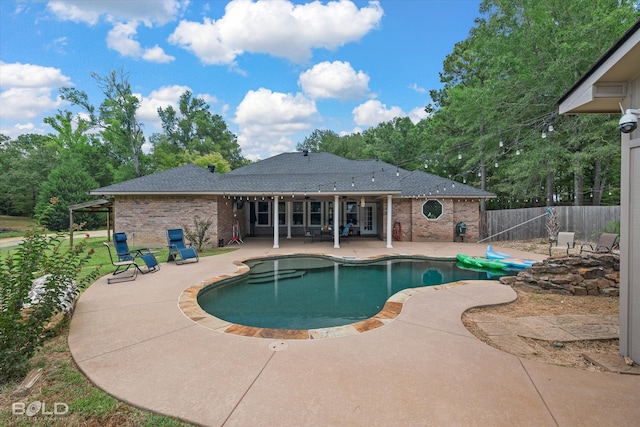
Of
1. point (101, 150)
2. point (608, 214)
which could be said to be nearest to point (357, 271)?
point (608, 214)

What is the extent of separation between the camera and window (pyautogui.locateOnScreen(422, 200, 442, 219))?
1436 cm

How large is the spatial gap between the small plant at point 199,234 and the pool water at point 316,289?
2.92m

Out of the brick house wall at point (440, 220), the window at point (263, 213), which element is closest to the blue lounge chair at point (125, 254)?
the window at point (263, 213)

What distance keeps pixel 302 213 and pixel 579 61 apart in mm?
15171

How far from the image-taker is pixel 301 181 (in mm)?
13641

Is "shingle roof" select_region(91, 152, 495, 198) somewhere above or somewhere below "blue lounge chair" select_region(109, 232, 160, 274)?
above

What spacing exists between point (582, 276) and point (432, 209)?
8497 mm

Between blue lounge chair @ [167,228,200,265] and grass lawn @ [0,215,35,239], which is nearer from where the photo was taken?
blue lounge chair @ [167,228,200,265]

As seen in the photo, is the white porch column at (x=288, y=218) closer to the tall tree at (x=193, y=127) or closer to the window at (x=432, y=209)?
the window at (x=432, y=209)

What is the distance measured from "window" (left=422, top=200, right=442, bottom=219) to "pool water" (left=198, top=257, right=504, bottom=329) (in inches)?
178

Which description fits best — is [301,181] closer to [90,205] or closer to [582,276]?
[90,205]

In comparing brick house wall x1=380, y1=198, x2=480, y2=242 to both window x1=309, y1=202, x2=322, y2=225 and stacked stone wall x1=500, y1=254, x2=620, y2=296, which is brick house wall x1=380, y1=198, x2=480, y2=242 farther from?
stacked stone wall x1=500, y1=254, x2=620, y2=296

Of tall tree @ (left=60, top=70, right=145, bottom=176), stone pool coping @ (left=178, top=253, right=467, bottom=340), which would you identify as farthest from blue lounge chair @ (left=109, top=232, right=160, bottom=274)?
tall tree @ (left=60, top=70, right=145, bottom=176)

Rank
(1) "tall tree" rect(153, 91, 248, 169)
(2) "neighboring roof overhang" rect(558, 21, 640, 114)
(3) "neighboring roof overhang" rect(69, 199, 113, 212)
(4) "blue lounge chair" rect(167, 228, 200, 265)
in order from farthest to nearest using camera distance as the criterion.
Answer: (1) "tall tree" rect(153, 91, 248, 169) < (3) "neighboring roof overhang" rect(69, 199, 113, 212) < (4) "blue lounge chair" rect(167, 228, 200, 265) < (2) "neighboring roof overhang" rect(558, 21, 640, 114)
